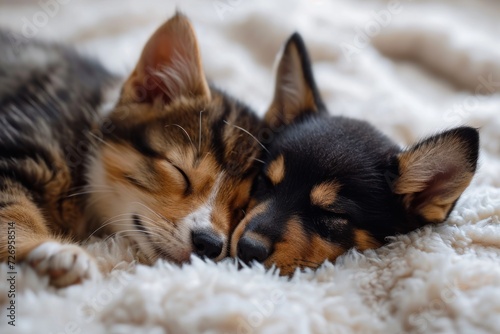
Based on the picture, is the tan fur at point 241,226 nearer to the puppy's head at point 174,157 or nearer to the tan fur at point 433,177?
the puppy's head at point 174,157

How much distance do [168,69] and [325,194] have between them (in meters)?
0.63

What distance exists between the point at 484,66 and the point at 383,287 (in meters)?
1.70

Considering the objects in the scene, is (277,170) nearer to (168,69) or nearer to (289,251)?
(289,251)

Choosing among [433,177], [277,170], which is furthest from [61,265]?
[433,177]

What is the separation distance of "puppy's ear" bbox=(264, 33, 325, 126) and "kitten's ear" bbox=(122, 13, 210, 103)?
0.24m

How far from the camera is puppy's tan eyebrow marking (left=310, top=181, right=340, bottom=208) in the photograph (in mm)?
1242

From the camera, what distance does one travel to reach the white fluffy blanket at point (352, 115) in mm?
925

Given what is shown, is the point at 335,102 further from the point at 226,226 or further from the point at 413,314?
the point at 413,314

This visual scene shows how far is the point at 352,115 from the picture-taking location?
6.52 feet

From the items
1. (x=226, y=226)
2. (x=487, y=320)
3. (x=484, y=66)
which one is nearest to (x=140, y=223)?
(x=226, y=226)

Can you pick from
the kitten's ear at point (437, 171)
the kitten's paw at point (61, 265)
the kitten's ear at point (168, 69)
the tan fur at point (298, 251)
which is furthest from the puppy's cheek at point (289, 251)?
the kitten's ear at point (168, 69)

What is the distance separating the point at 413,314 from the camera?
974mm

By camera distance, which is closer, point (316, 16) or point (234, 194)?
point (234, 194)

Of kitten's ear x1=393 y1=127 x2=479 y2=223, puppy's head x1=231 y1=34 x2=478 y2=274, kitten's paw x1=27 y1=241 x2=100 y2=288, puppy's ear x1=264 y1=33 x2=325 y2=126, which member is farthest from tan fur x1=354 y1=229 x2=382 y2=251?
kitten's paw x1=27 y1=241 x2=100 y2=288
